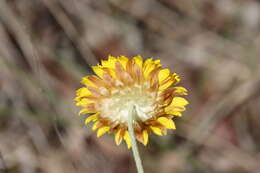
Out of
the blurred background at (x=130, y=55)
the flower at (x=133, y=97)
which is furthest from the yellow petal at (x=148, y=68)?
the blurred background at (x=130, y=55)

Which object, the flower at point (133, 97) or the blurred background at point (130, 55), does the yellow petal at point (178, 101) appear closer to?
the flower at point (133, 97)

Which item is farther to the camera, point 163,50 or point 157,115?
point 163,50

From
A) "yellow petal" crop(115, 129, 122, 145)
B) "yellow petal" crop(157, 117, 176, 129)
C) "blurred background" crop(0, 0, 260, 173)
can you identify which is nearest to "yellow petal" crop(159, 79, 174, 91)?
"yellow petal" crop(157, 117, 176, 129)

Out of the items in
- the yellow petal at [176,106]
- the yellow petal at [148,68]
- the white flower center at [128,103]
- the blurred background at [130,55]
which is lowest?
the yellow petal at [176,106]

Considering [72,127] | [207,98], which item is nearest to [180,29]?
[207,98]

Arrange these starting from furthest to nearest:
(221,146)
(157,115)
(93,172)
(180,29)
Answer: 1. (180,29)
2. (221,146)
3. (93,172)
4. (157,115)

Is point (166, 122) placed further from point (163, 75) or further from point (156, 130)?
point (163, 75)

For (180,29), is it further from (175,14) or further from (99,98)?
(99,98)
